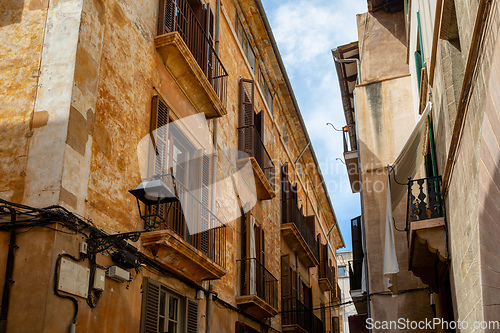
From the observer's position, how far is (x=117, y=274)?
7.05 metres

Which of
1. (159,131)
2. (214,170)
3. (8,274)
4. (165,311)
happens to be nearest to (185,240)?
(165,311)

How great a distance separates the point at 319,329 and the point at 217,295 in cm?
966

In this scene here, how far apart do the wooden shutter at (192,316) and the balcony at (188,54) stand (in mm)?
3646

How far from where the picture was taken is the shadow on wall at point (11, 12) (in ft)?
24.8

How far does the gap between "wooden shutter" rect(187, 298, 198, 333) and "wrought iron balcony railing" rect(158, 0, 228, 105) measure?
14.3 ft

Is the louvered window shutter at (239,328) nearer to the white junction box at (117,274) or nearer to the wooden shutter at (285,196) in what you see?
the white junction box at (117,274)

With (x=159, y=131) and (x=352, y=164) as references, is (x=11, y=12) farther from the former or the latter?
(x=352, y=164)

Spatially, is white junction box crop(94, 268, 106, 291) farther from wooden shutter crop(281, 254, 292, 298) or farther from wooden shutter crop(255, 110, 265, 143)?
wooden shutter crop(281, 254, 292, 298)

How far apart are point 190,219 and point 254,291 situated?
377cm

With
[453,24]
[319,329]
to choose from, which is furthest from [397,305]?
[453,24]

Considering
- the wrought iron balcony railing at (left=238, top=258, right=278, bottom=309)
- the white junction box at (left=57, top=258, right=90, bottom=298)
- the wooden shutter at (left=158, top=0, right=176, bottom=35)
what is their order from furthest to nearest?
the wrought iron balcony railing at (left=238, top=258, right=278, bottom=309), the wooden shutter at (left=158, top=0, right=176, bottom=35), the white junction box at (left=57, top=258, right=90, bottom=298)

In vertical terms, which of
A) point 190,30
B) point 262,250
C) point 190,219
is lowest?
point 190,219

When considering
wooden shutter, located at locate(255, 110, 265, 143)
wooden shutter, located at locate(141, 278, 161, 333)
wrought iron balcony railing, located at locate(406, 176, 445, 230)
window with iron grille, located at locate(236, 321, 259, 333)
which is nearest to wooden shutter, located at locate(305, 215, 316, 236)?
wooden shutter, located at locate(255, 110, 265, 143)

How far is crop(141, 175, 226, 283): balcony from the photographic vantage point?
7969mm
